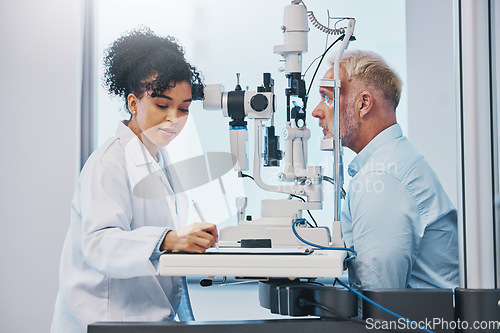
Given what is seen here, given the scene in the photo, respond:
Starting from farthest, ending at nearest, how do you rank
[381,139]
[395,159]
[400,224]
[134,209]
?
[381,139] < [395,159] < [400,224] < [134,209]

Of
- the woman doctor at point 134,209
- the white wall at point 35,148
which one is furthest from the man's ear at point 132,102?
the white wall at point 35,148

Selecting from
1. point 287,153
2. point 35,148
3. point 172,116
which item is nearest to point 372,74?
point 287,153

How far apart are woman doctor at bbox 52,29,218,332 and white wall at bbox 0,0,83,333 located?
3.73 feet

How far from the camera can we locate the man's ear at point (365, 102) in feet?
5.49

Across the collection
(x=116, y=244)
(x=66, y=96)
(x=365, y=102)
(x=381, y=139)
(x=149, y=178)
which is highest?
(x=66, y=96)

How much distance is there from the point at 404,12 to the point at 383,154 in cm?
127

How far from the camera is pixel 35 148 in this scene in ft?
7.98

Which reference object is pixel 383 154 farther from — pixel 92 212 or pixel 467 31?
pixel 92 212

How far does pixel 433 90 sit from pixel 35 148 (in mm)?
1956

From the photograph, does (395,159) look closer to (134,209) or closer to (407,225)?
(407,225)

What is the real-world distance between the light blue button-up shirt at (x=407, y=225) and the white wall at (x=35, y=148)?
5.29 ft

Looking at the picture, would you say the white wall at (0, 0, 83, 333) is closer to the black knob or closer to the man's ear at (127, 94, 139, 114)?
the man's ear at (127, 94, 139, 114)

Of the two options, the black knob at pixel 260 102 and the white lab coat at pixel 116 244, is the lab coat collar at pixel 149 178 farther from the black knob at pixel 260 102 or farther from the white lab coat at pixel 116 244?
the black knob at pixel 260 102

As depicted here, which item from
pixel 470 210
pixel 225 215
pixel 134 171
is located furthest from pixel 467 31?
pixel 225 215
